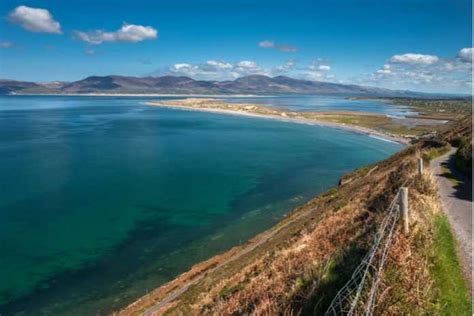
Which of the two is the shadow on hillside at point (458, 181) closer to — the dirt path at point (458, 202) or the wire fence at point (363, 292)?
the dirt path at point (458, 202)

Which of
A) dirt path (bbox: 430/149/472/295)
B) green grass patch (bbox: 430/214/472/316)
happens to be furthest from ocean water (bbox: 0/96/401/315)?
green grass patch (bbox: 430/214/472/316)

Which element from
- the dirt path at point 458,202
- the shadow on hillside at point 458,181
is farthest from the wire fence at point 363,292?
the shadow on hillside at point 458,181

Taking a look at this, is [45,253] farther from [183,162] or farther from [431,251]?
[183,162]

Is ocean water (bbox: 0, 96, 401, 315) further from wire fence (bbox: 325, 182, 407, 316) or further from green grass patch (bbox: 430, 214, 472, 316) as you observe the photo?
green grass patch (bbox: 430, 214, 472, 316)

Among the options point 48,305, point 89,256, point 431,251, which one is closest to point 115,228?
point 89,256

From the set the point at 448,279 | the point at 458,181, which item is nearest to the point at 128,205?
the point at 458,181
